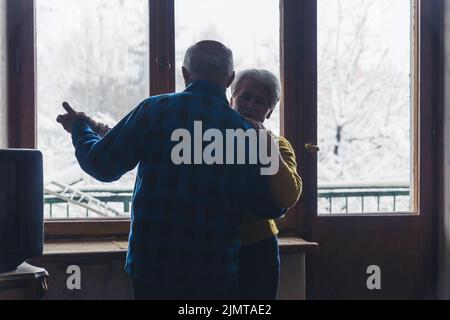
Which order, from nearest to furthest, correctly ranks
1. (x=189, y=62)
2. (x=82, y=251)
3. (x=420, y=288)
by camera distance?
1. (x=189, y=62)
2. (x=82, y=251)
3. (x=420, y=288)

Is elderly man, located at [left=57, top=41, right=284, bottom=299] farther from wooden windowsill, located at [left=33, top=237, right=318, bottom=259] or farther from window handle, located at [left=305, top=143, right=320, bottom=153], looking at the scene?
window handle, located at [left=305, top=143, right=320, bottom=153]

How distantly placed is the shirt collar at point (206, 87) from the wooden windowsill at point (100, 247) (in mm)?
829

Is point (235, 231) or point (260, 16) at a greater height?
point (260, 16)

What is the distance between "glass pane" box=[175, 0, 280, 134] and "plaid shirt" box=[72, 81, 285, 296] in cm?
100

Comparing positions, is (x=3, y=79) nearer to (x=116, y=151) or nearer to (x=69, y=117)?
(x=69, y=117)

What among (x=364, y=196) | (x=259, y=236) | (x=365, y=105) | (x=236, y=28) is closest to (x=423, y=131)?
(x=365, y=105)

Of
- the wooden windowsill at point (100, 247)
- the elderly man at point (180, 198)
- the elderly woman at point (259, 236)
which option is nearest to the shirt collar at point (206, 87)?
the elderly man at point (180, 198)

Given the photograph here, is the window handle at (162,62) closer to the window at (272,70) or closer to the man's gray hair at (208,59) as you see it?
the window at (272,70)

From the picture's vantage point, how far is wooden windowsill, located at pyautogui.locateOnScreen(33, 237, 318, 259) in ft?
6.33

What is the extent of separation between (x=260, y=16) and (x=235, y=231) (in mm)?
1265

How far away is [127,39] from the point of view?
225 centimetres

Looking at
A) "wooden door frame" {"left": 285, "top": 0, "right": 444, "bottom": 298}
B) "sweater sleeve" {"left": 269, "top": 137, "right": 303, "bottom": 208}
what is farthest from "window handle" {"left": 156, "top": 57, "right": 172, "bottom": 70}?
"sweater sleeve" {"left": 269, "top": 137, "right": 303, "bottom": 208}
